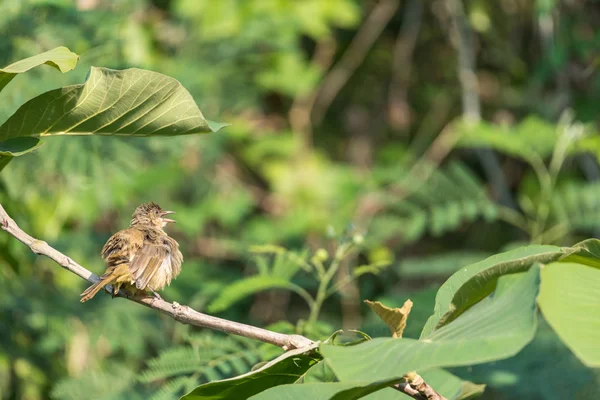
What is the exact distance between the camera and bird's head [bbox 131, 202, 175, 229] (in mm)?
2984

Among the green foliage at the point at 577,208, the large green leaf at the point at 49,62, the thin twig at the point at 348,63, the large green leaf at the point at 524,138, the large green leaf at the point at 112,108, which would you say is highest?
the large green leaf at the point at 49,62

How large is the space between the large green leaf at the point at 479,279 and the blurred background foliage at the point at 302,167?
114 centimetres

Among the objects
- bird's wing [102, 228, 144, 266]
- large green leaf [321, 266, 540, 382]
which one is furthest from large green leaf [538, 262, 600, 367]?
bird's wing [102, 228, 144, 266]

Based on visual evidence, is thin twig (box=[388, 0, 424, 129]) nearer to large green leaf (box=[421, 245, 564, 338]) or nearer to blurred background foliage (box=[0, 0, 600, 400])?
blurred background foliage (box=[0, 0, 600, 400])

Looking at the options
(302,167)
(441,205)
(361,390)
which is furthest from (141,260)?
(302,167)

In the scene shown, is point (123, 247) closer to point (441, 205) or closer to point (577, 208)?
point (441, 205)

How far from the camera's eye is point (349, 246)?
9.91 ft

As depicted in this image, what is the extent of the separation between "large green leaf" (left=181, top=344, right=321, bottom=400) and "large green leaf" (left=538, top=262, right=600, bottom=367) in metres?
0.44

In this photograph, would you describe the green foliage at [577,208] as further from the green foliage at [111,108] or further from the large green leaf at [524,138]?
the green foliage at [111,108]

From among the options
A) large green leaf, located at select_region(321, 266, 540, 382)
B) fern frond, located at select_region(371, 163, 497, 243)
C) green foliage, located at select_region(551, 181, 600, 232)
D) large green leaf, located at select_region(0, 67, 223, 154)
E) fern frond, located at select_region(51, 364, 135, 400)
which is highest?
large green leaf, located at select_region(0, 67, 223, 154)

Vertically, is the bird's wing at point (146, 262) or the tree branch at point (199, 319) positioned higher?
Answer: the tree branch at point (199, 319)

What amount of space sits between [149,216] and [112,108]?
1.39 meters

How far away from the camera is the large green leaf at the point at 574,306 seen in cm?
125

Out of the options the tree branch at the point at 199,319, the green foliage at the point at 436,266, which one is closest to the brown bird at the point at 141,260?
the tree branch at the point at 199,319
